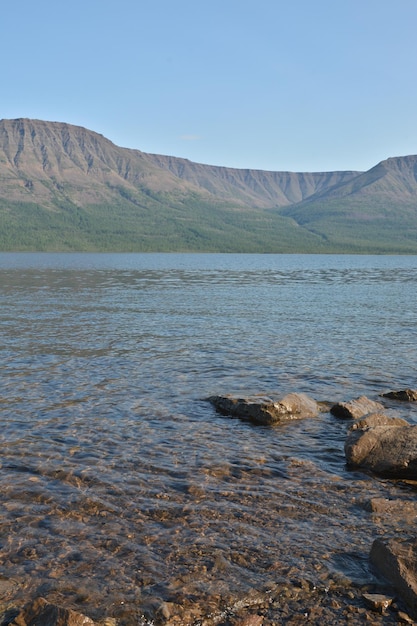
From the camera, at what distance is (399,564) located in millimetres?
9094

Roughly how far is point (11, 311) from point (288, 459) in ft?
125

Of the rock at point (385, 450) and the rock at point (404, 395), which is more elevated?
the rock at point (385, 450)

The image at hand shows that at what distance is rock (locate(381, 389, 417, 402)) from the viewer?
21.6 m

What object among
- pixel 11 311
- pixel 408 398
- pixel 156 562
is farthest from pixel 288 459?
pixel 11 311

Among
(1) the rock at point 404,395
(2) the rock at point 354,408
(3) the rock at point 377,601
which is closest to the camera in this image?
(3) the rock at point 377,601

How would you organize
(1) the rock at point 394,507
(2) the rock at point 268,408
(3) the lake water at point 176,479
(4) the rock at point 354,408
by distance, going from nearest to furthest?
(3) the lake water at point 176,479, (1) the rock at point 394,507, (2) the rock at point 268,408, (4) the rock at point 354,408

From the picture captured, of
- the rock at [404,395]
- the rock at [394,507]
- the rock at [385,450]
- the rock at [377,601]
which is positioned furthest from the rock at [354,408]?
the rock at [377,601]

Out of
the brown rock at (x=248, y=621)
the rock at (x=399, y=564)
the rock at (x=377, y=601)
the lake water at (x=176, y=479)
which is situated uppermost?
the rock at (x=399, y=564)

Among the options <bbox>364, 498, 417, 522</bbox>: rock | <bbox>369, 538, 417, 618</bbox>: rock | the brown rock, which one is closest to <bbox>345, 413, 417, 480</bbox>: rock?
<bbox>364, 498, 417, 522</bbox>: rock

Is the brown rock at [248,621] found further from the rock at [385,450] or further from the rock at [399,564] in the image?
the rock at [385,450]

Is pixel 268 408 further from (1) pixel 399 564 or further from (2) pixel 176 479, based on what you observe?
(1) pixel 399 564

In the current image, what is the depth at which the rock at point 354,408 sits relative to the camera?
19.0m

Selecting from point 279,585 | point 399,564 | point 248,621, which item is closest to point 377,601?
point 399,564

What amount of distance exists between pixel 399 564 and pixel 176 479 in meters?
6.06
